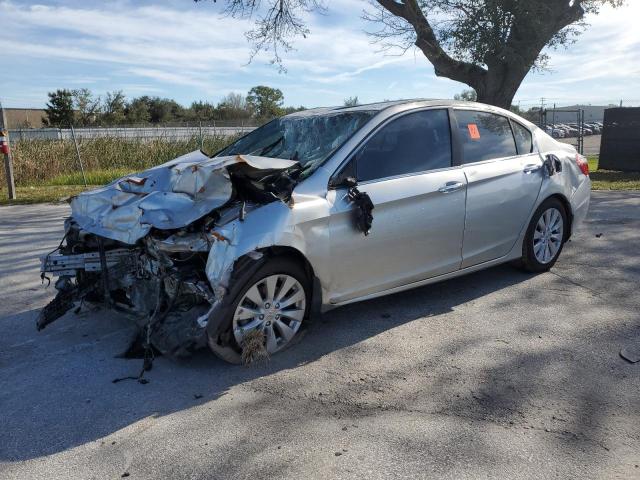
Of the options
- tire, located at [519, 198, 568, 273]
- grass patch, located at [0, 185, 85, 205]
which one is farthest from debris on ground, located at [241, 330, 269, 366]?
grass patch, located at [0, 185, 85, 205]

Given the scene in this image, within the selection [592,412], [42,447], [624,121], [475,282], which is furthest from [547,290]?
[624,121]

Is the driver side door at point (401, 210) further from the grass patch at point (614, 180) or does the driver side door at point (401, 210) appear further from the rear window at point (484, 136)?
the grass patch at point (614, 180)

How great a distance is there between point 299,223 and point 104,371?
1.67m

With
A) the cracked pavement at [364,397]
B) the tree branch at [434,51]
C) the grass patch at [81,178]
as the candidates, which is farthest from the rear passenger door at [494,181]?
the grass patch at [81,178]

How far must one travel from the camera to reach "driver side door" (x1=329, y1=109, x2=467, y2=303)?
4250 millimetres

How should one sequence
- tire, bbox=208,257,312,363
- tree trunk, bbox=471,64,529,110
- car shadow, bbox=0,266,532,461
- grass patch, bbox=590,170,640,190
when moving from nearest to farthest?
car shadow, bbox=0,266,532,461
tire, bbox=208,257,312,363
grass patch, bbox=590,170,640,190
tree trunk, bbox=471,64,529,110

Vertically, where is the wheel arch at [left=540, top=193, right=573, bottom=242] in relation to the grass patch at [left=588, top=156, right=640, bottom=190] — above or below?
above

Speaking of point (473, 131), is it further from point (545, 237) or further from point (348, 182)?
point (348, 182)

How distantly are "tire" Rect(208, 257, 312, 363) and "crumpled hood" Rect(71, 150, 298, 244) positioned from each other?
1.88ft

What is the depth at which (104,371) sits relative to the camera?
391cm

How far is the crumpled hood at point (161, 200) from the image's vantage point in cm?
388

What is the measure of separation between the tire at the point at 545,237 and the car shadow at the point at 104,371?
75cm

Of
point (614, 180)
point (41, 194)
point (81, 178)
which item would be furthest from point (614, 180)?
point (81, 178)

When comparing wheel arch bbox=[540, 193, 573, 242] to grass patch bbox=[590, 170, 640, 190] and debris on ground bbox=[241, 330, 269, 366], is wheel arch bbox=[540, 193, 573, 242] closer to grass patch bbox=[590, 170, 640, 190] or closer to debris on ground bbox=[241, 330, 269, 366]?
debris on ground bbox=[241, 330, 269, 366]
